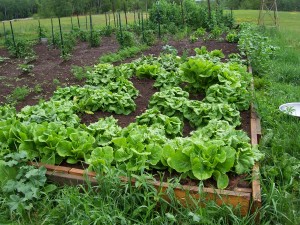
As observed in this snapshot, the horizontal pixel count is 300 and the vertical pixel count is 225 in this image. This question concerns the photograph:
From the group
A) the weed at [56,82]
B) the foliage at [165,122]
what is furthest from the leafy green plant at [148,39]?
the foliage at [165,122]

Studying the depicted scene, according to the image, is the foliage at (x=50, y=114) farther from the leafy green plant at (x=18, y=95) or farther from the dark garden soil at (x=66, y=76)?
the leafy green plant at (x=18, y=95)

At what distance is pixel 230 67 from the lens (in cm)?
600

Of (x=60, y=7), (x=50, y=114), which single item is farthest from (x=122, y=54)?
(x=60, y=7)

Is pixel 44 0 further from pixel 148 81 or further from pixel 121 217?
pixel 121 217

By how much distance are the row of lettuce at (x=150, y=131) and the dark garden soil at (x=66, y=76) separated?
15 cm

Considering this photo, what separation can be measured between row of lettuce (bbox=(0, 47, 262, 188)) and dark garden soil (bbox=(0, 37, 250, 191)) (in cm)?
15

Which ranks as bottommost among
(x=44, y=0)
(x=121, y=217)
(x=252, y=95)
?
(x=121, y=217)

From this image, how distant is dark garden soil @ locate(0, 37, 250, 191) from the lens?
4965 mm

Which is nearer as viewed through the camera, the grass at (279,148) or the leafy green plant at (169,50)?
the grass at (279,148)

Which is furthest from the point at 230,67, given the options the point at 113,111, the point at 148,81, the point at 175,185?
the point at 175,185

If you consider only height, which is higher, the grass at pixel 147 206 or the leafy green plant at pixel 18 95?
the leafy green plant at pixel 18 95

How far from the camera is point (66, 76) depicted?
703 cm

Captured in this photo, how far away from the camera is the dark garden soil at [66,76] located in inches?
195

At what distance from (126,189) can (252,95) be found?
270 cm
